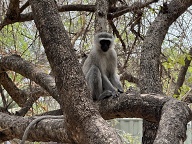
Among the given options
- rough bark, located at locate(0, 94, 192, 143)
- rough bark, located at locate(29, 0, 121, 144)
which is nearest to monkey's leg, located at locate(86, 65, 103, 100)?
rough bark, located at locate(0, 94, 192, 143)

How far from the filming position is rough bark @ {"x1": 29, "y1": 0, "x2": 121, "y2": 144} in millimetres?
2674

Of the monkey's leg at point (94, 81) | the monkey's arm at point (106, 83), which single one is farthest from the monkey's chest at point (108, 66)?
the monkey's leg at point (94, 81)

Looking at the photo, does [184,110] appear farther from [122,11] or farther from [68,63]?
[122,11]

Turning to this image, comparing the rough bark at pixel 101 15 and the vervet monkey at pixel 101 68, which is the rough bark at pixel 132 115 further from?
the rough bark at pixel 101 15

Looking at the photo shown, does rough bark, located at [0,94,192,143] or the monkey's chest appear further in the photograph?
the monkey's chest

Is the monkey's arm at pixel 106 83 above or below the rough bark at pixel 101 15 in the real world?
below

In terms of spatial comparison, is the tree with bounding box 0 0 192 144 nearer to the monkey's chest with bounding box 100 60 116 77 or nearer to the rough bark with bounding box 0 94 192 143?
the rough bark with bounding box 0 94 192 143

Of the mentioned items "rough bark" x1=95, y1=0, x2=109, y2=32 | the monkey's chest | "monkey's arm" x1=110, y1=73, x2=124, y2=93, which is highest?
"rough bark" x1=95, y1=0, x2=109, y2=32

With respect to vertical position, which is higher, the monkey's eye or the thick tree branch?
the monkey's eye

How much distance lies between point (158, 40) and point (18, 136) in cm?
187

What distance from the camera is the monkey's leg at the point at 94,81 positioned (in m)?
4.84

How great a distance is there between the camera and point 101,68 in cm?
530

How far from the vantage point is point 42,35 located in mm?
2867

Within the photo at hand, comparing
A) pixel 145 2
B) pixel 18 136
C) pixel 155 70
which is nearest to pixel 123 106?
pixel 155 70
